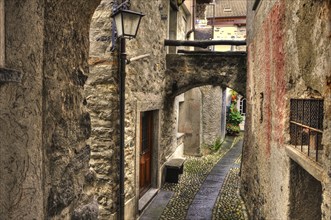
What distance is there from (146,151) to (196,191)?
1619mm

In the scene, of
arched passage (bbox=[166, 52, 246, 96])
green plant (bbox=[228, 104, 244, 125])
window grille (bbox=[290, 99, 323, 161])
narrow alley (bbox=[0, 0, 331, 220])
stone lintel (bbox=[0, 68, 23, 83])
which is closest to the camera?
stone lintel (bbox=[0, 68, 23, 83])

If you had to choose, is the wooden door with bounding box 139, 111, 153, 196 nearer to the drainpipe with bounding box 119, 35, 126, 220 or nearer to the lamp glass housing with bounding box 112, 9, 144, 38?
the drainpipe with bounding box 119, 35, 126, 220

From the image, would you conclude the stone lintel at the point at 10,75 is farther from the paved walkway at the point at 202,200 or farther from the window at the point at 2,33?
the paved walkway at the point at 202,200

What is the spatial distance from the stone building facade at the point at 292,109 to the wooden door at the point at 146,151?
2.61m

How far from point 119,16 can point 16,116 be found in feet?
9.43

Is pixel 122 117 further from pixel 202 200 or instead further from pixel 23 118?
pixel 23 118

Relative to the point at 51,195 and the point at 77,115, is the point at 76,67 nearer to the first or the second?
the point at 77,115

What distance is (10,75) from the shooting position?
1.43 m

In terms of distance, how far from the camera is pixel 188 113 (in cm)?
1167

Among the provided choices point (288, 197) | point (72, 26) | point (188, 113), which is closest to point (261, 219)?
point (288, 197)

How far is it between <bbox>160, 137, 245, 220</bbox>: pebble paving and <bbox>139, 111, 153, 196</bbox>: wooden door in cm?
69

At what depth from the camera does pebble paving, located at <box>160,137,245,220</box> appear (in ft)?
19.4

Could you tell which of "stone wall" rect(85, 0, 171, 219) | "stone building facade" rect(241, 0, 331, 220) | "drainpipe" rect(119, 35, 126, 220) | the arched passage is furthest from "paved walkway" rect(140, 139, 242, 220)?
the arched passage

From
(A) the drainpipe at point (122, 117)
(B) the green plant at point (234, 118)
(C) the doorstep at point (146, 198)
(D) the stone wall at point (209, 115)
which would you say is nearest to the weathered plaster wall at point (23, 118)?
(A) the drainpipe at point (122, 117)
